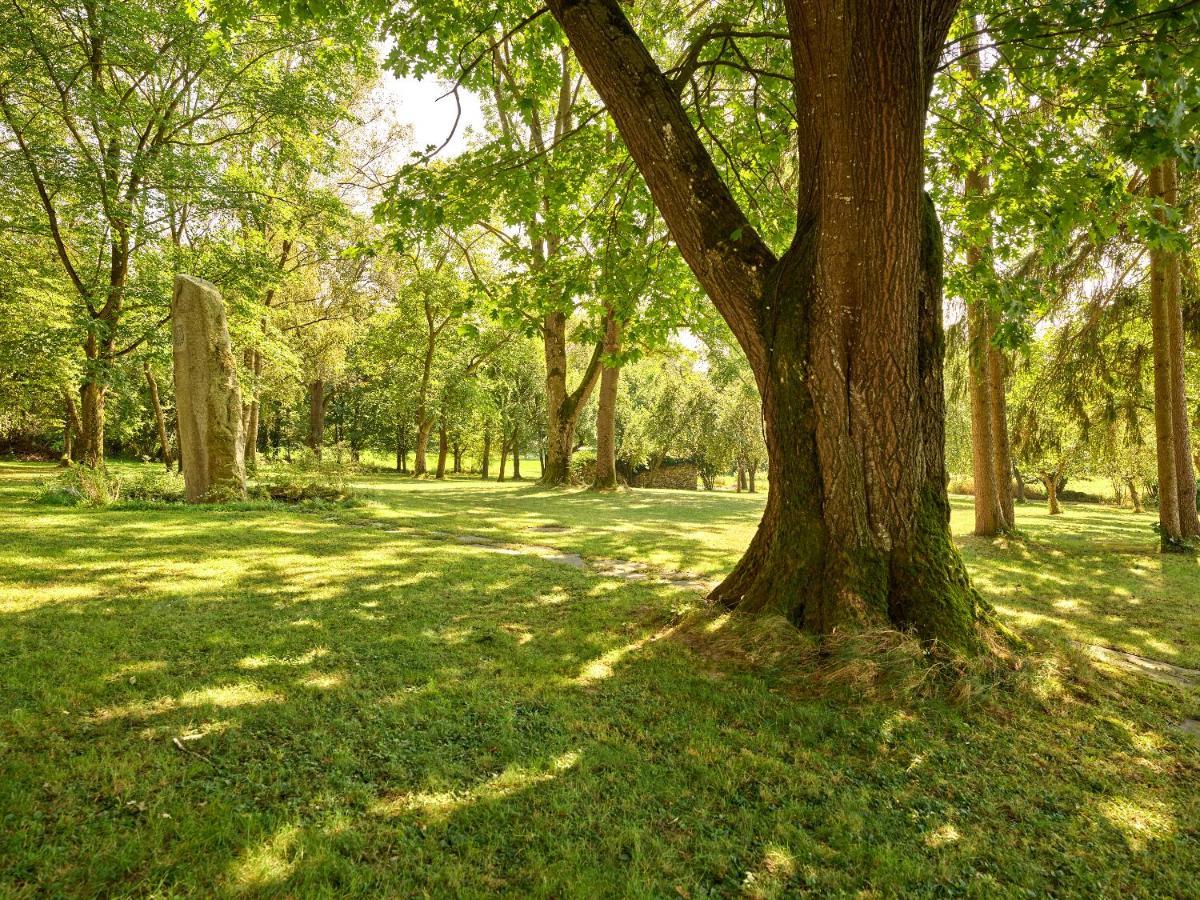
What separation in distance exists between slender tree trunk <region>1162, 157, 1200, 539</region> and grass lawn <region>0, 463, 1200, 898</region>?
6.63 m

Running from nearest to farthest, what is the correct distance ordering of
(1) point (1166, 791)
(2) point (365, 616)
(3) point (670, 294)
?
(1) point (1166, 791)
(2) point (365, 616)
(3) point (670, 294)

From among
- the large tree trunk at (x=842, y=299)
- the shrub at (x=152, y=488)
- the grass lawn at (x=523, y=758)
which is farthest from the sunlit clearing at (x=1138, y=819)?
the shrub at (x=152, y=488)

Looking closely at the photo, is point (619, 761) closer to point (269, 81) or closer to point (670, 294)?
point (670, 294)

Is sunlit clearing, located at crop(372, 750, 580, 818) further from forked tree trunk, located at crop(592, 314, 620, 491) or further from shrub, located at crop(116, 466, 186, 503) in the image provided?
forked tree trunk, located at crop(592, 314, 620, 491)

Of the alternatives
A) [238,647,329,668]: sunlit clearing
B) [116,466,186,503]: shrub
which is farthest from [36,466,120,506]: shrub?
[238,647,329,668]: sunlit clearing

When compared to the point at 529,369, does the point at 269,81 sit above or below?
above

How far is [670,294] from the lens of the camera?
23.2 feet

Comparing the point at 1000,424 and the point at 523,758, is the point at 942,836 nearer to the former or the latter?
the point at 523,758

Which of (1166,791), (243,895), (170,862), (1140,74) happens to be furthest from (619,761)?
(1140,74)

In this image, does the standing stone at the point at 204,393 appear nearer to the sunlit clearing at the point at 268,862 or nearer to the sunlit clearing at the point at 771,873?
the sunlit clearing at the point at 268,862

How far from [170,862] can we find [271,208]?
16062mm

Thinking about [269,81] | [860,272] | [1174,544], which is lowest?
[1174,544]

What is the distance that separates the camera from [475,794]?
2350 mm

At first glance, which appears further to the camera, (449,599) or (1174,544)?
(1174,544)
